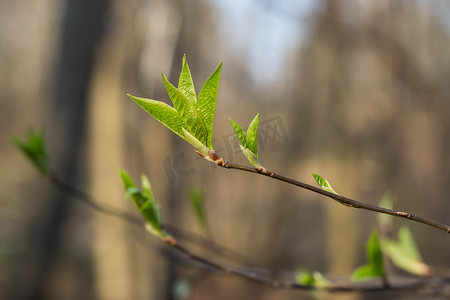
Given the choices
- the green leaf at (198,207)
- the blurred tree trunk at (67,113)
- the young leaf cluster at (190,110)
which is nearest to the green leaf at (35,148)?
the green leaf at (198,207)

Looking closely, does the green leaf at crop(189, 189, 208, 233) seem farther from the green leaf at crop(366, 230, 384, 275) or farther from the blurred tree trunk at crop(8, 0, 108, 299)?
the blurred tree trunk at crop(8, 0, 108, 299)

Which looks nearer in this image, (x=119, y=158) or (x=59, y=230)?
(x=119, y=158)

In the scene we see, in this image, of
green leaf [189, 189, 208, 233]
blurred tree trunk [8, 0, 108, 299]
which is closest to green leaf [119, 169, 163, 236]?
green leaf [189, 189, 208, 233]

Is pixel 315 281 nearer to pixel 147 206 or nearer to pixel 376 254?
pixel 376 254

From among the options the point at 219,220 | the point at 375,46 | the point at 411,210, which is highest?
the point at 375,46

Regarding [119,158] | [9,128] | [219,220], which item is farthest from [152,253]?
[9,128]

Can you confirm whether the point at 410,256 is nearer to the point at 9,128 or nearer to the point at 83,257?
the point at 83,257

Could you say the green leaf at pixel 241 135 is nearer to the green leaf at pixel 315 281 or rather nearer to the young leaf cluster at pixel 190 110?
the young leaf cluster at pixel 190 110
